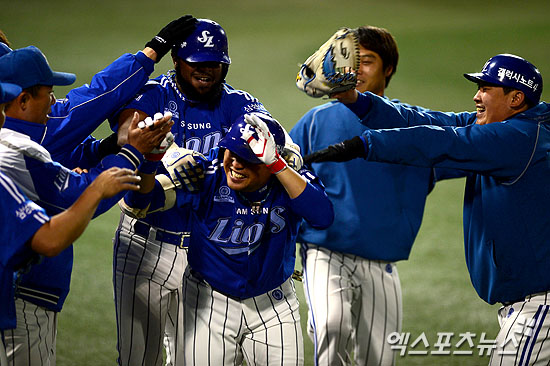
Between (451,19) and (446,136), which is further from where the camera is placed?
(451,19)

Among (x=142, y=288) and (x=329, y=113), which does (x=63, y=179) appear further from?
(x=329, y=113)

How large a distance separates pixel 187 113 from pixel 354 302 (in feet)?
5.34

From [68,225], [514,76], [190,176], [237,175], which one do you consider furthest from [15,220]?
[514,76]

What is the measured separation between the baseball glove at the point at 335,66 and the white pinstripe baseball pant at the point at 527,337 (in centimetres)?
165

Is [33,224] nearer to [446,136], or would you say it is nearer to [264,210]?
[264,210]

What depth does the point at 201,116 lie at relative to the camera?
15.4 ft

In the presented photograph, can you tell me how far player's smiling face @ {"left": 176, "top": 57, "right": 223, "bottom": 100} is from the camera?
466 centimetres

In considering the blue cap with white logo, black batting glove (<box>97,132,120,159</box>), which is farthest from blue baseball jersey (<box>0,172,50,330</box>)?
the blue cap with white logo

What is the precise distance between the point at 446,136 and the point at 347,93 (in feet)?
2.37

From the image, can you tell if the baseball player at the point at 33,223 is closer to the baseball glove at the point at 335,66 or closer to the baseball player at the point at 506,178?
the baseball player at the point at 506,178

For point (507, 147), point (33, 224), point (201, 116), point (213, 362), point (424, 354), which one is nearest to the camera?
point (33, 224)

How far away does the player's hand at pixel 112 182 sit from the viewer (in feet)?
10.6

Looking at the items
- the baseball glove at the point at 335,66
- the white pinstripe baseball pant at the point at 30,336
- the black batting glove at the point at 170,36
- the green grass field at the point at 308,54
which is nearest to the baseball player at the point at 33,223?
the white pinstripe baseball pant at the point at 30,336

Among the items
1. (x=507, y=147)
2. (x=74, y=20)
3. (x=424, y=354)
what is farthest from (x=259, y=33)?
(x=507, y=147)
